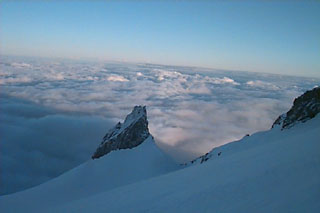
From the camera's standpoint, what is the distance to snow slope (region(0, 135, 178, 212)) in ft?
97.6

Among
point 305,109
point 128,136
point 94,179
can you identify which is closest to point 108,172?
point 94,179

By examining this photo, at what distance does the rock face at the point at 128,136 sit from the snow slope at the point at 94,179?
2215 millimetres

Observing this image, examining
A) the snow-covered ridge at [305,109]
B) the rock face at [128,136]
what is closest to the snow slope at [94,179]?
the rock face at [128,136]

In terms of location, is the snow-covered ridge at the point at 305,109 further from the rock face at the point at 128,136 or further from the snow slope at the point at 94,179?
the rock face at the point at 128,136

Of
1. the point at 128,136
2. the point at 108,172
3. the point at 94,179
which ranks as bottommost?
the point at 94,179

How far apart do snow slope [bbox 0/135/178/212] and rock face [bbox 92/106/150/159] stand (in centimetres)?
221

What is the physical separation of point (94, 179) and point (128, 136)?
11629 mm

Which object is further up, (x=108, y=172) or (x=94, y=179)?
(x=108, y=172)

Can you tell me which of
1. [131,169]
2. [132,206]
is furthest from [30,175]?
[132,206]

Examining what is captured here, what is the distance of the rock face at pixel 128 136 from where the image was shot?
43.3 m

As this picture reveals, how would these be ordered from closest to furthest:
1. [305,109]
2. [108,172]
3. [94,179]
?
[305,109], [94,179], [108,172]

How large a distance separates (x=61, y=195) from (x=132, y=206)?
23777 mm

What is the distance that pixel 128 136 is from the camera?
43438 mm

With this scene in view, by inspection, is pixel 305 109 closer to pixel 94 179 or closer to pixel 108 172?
pixel 108 172
